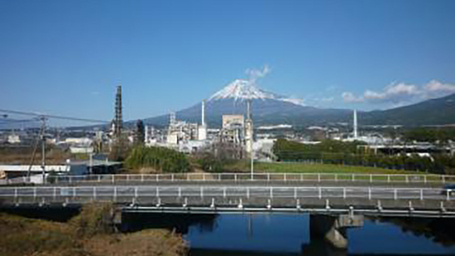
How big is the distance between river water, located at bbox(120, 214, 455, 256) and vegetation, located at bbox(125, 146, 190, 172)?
15654 millimetres

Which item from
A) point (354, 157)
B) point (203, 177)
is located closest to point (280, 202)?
point (203, 177)

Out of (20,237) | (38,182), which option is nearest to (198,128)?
(38,182)

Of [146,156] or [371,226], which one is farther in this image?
[146,156]

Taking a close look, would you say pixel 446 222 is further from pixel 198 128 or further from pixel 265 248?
pixel 198 128

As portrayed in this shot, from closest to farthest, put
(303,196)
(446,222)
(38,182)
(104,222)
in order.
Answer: (104,222) → (303,196) → (446,222) → (38,182)

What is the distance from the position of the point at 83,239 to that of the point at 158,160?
31.3 meters

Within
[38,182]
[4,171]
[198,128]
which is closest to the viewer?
[38,182]

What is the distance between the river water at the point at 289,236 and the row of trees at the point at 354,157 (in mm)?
19468

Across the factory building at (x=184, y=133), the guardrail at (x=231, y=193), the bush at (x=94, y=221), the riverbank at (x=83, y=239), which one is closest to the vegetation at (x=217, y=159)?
the guardrail at (x=231, y=193)

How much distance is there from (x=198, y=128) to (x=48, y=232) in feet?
370

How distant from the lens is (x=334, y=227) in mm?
25859

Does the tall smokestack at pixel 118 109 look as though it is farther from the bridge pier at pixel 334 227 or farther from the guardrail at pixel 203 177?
the bridge pier at pixel 334 227

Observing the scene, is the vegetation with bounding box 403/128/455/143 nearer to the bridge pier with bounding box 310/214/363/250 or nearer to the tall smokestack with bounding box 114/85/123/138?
the tall smokestack with bounding box 114/85/123/138

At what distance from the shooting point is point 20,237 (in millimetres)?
18844
